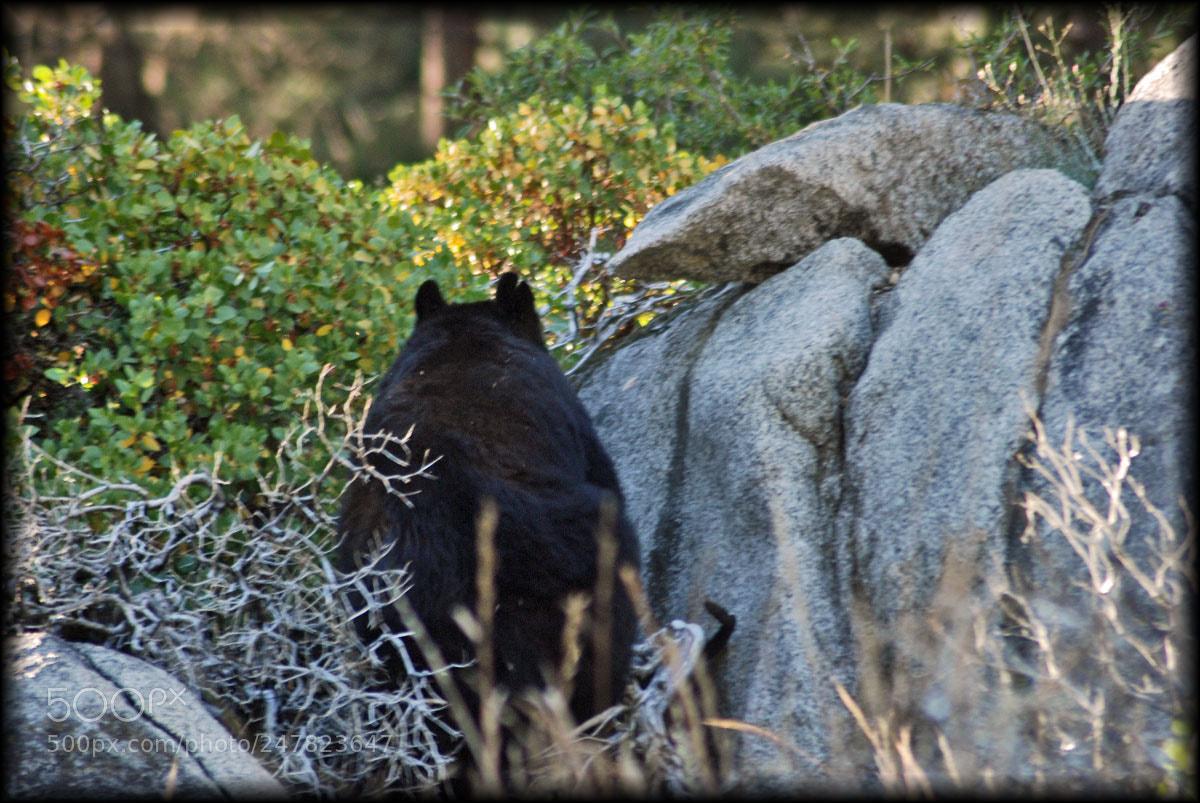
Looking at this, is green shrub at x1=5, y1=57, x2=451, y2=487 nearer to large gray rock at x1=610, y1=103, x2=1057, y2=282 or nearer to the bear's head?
the bear's head

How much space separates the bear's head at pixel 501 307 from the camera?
486 centimetres

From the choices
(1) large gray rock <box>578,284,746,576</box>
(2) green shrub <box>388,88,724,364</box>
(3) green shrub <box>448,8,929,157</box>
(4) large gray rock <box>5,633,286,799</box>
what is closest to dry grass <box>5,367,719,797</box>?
(4) large gray rock <box>5,633,286,799</box>

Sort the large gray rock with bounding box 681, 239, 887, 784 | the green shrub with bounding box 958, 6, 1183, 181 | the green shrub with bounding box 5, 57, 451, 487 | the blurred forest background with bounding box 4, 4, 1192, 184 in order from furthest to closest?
the blurred forest background with bounding box 4, 4, 1192, 184
the green shrub with bounding box 958, 6, 1183, 181
the green shrub with bounding box 5, 57, 451, 487
the large gray rock with bounding box 681, 239, 887, 784

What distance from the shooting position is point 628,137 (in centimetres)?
Answer: 681

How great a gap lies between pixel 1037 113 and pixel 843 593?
2916 millimetres

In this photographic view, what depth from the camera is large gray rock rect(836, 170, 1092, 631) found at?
154 inches

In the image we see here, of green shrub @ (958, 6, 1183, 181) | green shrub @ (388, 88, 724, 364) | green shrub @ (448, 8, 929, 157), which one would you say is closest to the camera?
green shrub @ (958, 6, 1183, 181)

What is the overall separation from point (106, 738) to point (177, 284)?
2353 mm

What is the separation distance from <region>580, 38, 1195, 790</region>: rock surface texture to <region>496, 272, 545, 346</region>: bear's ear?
0.58m

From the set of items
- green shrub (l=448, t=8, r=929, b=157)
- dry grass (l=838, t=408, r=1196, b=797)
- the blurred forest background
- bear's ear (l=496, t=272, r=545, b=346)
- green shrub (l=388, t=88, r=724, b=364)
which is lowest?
dry grass (l=838, t=408, r=1196, b=797)

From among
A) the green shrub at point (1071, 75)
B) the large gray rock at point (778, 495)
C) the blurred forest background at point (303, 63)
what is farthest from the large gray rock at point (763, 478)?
the blurred forest background at point (303, 63)

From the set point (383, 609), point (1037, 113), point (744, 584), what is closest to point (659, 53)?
point (1037, 113)

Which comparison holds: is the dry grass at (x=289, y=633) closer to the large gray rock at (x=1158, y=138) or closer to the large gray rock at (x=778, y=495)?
the large gray rock at (x=778, y=495)

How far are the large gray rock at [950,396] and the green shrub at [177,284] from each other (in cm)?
235
